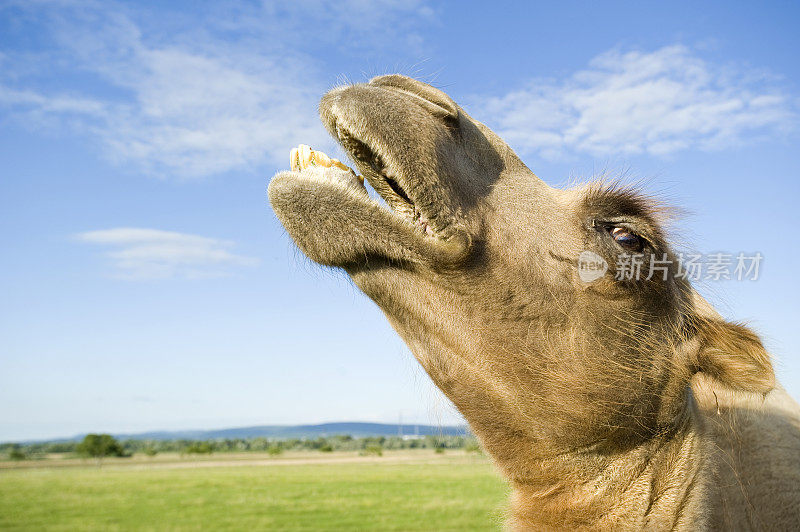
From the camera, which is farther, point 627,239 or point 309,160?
point 627,239

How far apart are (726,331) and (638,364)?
588 millimetres

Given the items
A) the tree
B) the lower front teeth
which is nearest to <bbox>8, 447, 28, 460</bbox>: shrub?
the tree

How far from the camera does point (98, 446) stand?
118 m

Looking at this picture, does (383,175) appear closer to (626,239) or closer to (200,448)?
(626,239)

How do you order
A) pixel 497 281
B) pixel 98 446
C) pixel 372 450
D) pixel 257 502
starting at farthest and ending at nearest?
1. pixel 372 450
2. pixel 98 446
3. pixel 257 502
4. pixel 497 281

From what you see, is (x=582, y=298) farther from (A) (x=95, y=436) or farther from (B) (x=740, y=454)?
(A) (x=95, y=436)

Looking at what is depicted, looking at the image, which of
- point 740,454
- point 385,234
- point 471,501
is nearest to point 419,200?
point 385,234

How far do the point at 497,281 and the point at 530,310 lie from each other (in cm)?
20

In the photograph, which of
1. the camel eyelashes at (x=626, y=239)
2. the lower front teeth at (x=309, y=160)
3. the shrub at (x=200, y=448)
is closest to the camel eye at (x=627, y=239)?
the camel eyelashes at (x=626, y=239)

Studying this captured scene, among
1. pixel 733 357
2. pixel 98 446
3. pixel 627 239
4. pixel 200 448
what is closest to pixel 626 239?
pixel 627 239

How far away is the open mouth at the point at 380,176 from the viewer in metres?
2.71

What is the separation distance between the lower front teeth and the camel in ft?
0.12

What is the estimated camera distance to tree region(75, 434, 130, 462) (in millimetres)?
116875

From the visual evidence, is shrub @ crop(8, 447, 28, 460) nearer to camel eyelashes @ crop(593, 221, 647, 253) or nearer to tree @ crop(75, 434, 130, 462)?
tree @ crop(75, 434, 130, 462)
